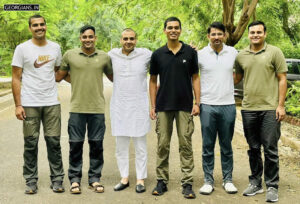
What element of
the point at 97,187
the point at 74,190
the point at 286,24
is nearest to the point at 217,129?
the point at 97,187

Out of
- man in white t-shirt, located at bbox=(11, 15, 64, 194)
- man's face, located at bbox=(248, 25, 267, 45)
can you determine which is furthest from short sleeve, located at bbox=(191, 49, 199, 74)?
man in white t-shirt, located at bbox=(11, 15, 64, 194)

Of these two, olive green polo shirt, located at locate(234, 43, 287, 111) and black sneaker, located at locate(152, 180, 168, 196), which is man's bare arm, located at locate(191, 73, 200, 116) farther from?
black sneaker, located at locate(152, 180, 168, 196)

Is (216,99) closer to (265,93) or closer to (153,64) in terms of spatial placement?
(265,93)

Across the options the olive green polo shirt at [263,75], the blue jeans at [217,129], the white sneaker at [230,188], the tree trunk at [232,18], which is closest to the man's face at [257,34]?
the olive green polo shirt at [263,75]

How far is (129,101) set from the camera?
5.17m

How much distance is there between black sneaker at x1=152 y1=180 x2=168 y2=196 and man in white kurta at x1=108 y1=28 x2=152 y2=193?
186 millimetres

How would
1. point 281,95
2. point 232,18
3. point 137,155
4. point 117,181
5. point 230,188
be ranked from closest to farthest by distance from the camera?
point 281,95
point 230,188
point 137,155
point 117,181
point 232,18

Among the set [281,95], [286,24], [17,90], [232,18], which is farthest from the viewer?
[286,24]

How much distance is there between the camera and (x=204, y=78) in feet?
Answer: 16.6

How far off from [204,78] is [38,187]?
2.62 meters

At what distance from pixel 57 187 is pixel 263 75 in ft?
9.74

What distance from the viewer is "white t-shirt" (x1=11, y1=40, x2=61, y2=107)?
497 cm

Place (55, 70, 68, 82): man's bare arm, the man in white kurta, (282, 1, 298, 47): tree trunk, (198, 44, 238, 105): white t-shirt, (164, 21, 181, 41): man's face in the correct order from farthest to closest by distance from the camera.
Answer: (282, 1, 298, 47): tree trunk < (55, 70, 68, 82): man's bare arm < the man in white kurta < (198, 44, 238, 105): white t-shirt < (164, 21, 181, 41): man's face

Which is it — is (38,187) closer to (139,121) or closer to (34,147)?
(34,147)
